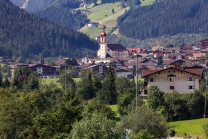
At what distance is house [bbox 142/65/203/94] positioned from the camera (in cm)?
6581

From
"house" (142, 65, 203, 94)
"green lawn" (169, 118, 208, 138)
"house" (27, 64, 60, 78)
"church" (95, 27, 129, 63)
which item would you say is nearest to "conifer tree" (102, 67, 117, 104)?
"house" (142, 65, 203, 94)

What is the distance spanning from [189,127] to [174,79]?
20.2 meters

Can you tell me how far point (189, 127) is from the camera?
46.4 m

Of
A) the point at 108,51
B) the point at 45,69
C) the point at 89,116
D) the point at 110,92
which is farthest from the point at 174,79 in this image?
the point at 108,51

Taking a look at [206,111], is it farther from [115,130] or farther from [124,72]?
[124,72]

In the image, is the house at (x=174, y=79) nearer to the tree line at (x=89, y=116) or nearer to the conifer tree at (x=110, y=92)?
the tree line at (x=89, y=116)

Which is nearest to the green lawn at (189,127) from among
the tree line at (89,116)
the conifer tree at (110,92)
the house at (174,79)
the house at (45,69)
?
the tree line at (89,116)

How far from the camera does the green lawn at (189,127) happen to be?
43453mm

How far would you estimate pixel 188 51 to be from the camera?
551 ft

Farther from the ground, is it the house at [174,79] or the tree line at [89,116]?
the house at [174,79]

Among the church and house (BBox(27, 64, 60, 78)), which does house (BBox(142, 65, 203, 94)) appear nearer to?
house (BBox(27, 64, 60, 78))

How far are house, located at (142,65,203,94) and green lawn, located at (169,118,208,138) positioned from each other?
627 inches

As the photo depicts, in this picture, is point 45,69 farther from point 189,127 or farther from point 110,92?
point 189,127

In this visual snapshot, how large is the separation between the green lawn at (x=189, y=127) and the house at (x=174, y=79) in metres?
15.9
